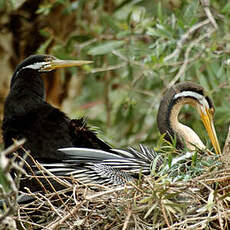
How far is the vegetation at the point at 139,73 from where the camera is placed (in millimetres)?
2957

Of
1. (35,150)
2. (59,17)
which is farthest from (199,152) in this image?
(59,17)

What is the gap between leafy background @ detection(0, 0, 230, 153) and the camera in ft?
16.9

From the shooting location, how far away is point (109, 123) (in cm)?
Result: 671

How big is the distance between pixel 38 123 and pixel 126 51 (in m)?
2.04

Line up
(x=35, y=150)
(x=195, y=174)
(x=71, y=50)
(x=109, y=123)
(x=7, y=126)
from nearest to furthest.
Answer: (x=195, y=174)
(x=35, y=150)
(x=7, y=126)
(x=71, y=50)
(x=109, y=123)

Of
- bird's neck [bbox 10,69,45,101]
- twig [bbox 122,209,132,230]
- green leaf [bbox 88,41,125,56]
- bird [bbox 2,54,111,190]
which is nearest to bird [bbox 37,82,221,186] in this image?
bird [bbox 2,54,111,190]

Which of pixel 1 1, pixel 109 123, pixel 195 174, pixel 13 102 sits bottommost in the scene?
pixel 109 123

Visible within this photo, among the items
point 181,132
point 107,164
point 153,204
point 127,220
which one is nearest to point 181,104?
point 181,132

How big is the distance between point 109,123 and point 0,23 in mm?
1678

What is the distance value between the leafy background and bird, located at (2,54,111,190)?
12.3 inches

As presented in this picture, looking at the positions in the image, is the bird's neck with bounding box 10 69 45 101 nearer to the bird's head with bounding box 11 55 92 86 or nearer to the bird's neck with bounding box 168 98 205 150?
the bird's head with bounding box 11 55 92 86

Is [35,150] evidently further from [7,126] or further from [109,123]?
[109,123]

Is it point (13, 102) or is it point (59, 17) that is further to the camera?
point (59, 17)

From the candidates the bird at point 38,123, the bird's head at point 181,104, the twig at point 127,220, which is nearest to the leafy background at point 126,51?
the bird's head at point 181,104
